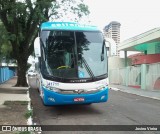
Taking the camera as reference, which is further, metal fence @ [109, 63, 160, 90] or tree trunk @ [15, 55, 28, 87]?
tree trunk @ [15, 55, 28, 87]

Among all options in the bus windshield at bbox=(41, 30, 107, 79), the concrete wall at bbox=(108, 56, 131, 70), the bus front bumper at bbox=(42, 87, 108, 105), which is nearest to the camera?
the bus front bumper at bbox=(42, 87, 108, 105)

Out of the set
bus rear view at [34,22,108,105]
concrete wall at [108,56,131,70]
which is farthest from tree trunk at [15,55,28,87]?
concrete wall at [108,56,131,70]

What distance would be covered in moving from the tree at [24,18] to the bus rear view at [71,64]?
40.2 feet

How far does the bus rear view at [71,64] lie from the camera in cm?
1149

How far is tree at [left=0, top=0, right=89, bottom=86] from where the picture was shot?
2456cm

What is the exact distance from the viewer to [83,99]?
11.6 m

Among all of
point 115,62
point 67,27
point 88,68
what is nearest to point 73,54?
point 88,68

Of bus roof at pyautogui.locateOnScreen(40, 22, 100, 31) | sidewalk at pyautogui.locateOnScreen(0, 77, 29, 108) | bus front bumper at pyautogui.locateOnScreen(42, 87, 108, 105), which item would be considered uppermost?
bus roof at pyautogui.locateOnScreen(40, 22, 100, 31)

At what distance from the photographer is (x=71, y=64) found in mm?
11914

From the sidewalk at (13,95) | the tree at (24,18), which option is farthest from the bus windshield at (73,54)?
the tree at (24,18)

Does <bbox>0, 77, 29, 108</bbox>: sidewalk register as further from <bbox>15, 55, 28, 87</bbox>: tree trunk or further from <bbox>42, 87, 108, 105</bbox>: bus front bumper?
<bbox>15, 55, 28, 87</bbox>: tree trunk

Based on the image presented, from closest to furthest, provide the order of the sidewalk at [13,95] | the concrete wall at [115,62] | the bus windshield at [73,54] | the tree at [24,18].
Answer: the bus windshield at [73,54], the sidewalk at [13,95], the tree at [24,18], the concrete wall at [115,62]

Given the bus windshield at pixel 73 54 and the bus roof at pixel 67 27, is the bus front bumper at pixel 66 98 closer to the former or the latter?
the bus windshield at pixel 73 54

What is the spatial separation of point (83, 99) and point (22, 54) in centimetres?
1904
